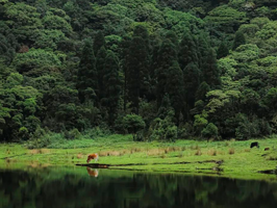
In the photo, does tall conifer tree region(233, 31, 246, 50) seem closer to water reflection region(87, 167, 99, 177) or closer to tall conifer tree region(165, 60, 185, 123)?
tall conifer tree region(165, 60, 185, 123)

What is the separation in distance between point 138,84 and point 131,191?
165ft

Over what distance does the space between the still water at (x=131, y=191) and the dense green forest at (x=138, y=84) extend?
95.1ft

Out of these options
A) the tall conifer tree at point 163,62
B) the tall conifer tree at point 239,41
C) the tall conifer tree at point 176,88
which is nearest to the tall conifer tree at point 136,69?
the tall conifer tree at point 163,62

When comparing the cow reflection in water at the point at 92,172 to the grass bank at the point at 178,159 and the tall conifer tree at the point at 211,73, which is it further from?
the tall conifer tree at the point at 211,73

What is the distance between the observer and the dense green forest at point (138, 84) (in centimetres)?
6544

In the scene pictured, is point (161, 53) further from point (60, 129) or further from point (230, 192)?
Answer: point (230, 192)

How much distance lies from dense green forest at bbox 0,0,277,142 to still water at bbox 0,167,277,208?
2898cm

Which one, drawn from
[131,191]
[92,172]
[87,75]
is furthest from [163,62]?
[131,191]

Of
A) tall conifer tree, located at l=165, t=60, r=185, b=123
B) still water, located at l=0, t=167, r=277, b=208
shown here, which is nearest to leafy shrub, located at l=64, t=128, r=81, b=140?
tall conifer tree, located at l=165, t=60, r=185, b=123

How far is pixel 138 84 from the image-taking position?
7912 centimetres

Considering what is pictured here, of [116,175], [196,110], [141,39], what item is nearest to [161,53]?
[141,39]

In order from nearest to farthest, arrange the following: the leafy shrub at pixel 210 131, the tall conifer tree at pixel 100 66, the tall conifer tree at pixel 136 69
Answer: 1. the leafy shrub at pixel 210 131
2. the tall conifer tree at pixel 136 69
3. the tall conifer tree at pixel 100 66

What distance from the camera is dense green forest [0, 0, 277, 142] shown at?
65.4m

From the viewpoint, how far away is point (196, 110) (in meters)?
68.6
